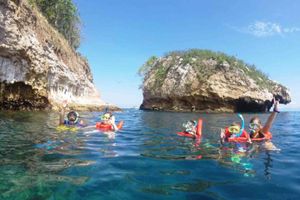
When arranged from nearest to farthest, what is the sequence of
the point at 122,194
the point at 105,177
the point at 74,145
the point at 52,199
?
the point at 52,199
the point at 122,194
the point at 105,177
the point at 74,145

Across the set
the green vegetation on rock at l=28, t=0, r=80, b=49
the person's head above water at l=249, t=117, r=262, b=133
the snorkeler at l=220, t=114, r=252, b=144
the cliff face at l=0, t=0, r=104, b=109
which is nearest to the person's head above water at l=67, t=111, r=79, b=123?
the snorkeler at l=220, t=114, r=252, b=144

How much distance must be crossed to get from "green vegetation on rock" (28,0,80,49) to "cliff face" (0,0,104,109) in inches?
312

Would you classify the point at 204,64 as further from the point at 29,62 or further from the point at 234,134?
the point at 234,134

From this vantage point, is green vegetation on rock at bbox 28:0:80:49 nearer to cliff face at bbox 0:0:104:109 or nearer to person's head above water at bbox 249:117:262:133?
cliff face at bbox 0:0:104:109

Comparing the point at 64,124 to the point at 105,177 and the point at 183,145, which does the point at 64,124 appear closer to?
the point at 183,145

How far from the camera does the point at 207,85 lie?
55031 mm

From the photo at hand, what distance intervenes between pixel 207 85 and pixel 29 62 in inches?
1342

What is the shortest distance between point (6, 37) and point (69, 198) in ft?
86.5

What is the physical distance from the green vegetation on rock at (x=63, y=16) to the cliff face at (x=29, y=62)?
793 cm

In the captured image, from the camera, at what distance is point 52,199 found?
5504 mm

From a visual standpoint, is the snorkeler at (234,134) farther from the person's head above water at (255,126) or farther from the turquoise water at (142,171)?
the turquoise water at (142,171)

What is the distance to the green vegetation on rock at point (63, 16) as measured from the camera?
47.1 m

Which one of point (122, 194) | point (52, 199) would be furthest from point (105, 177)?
point (52, 199)

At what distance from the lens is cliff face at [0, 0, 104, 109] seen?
92.3 feet
